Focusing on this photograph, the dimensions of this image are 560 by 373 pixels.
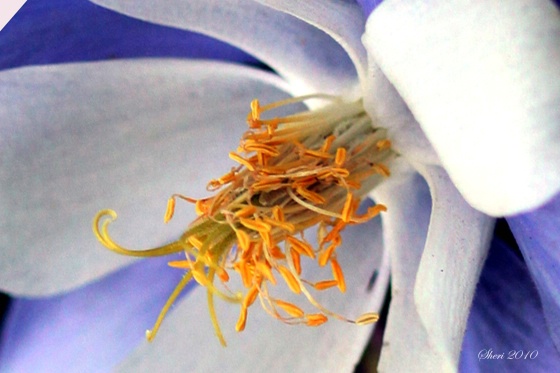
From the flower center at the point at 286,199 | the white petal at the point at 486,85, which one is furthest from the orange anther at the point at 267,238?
the white petal at the point at 486,85

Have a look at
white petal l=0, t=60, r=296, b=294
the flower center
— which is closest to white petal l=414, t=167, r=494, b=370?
the flower center

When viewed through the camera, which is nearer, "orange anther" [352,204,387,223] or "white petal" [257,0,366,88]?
"white petal" [257,0,366,88]

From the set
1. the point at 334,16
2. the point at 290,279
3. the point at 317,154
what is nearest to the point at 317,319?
the point at 290,279

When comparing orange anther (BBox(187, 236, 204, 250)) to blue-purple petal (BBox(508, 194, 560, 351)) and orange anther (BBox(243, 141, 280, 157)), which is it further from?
blue-purple petal (BBox(508, 194, 560, 351))

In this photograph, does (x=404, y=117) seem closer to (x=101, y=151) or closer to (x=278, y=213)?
(x=278, y=213)

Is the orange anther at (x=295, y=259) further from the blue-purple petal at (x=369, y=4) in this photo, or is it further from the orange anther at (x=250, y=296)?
the blue-purple petal at (x=369, y=4)

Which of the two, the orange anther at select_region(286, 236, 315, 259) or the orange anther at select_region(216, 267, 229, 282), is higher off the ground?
the orange anther at select_region(216, 267, 229, 282)

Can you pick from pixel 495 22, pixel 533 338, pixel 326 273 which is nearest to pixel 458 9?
pixel 495 22
